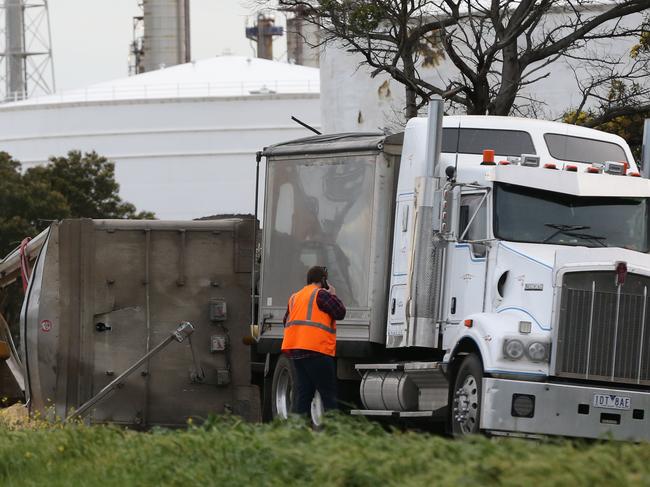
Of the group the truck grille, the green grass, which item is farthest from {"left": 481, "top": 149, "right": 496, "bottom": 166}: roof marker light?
the green grass

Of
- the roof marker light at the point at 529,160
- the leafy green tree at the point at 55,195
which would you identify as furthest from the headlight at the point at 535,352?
the leafy green tree at the point at 55,195

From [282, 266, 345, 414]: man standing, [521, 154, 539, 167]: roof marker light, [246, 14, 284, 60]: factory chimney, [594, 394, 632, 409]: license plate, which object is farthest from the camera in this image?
[246, 14, 284, 60]: factory chimney

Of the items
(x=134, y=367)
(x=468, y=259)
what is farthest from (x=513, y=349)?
(x=134, y=367)

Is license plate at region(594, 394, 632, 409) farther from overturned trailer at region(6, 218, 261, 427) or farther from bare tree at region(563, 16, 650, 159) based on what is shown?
bare tree at region(563, 16, 650, 159)

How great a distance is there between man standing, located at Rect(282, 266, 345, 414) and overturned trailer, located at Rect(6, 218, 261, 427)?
3.33 meters

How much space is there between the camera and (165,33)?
96.5m

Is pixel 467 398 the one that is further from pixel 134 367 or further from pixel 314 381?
pixel 134 367

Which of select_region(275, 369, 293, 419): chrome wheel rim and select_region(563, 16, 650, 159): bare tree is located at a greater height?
select_region(563, 16, 650, 159): bare tree

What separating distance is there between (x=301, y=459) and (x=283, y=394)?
8322 millimetres

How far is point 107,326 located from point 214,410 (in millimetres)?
1769

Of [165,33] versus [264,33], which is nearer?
[165,33]

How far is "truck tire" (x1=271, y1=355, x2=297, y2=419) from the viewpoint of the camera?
18052 mm

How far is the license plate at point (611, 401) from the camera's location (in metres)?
14.1

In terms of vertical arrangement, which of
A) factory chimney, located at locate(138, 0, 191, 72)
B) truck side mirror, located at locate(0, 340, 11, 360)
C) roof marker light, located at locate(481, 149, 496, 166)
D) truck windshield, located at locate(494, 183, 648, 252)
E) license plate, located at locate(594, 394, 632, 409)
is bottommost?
truck side mirror, located at locate(0, 340, 11, 360)
